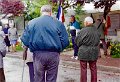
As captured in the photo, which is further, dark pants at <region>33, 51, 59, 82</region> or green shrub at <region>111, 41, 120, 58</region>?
green shrub at <region>111, 41, 120, 58</region>

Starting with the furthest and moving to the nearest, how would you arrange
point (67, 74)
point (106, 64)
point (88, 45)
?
point (106, 64) < point (67, 74) < point (88, 45)

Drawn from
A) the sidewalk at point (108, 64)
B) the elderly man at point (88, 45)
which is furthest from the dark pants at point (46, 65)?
the sidewalk at point (108, 64)

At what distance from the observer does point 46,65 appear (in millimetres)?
6906

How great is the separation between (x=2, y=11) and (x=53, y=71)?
897 inches

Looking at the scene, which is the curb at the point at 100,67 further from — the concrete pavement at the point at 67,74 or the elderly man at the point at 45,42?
the elderly man at the point at 45,42

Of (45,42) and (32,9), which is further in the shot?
(32,9)

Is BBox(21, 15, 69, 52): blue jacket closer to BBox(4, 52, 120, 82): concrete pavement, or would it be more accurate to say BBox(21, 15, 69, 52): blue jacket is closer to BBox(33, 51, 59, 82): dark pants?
BBox(33, 51, 59, 82): dark pants

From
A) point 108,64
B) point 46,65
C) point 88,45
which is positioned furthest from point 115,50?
point 46,65

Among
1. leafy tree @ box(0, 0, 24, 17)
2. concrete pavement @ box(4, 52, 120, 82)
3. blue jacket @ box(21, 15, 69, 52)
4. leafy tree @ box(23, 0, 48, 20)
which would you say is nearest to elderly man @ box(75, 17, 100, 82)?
concrete pavement @ box(4, 52, 120, 82)

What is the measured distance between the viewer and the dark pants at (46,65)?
683cm

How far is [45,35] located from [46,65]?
1.89 feet

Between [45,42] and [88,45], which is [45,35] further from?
[88,45]

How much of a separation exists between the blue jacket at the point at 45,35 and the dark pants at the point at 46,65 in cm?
10

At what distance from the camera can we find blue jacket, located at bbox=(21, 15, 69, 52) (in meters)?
6.81
